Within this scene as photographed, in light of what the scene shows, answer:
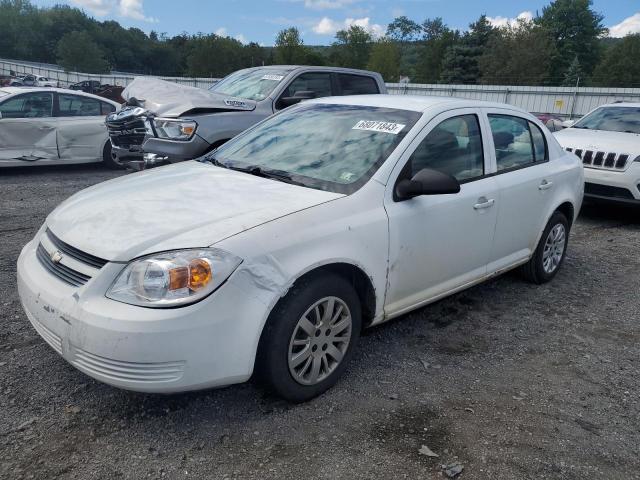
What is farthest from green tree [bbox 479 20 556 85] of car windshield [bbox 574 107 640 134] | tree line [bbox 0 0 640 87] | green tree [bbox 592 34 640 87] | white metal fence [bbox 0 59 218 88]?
car windshield [bbox 574 107 640 134]

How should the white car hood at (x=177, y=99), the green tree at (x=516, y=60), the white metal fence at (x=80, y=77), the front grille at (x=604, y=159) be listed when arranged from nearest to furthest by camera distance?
the white car hood at (x=177, y=99) → the front grille at (x=604, y=159) → the white metal fence at (x=80, y=77) → the green tree at (x=516, y=60)

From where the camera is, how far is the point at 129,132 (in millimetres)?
7484

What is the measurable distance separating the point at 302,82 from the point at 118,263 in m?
5.84

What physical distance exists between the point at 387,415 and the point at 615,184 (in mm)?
5919

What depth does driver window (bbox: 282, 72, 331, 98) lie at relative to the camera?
305 inches

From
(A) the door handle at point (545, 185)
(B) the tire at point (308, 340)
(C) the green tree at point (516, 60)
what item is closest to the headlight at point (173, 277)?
(B) the tire at point (308, 340)

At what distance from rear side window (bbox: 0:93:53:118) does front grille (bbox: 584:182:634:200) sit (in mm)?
8697

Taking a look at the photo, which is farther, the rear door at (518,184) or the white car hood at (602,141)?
the white car hood at (602,141)

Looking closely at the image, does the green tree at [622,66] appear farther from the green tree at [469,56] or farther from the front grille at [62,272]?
the front grille at [62,272]

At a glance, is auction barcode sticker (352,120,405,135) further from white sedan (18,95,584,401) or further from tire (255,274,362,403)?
tire (255,274,362,403)

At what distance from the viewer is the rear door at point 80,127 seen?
9.49m

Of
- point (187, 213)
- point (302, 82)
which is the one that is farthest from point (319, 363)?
point (302, 82)

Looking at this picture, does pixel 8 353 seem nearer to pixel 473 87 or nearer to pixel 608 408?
pixel 608 408

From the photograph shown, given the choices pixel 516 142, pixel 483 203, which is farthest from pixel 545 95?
pixel 483 203
